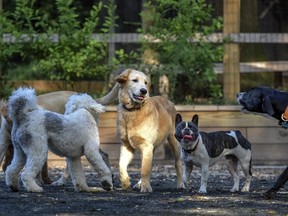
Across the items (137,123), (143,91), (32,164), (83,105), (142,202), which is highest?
(143,91)

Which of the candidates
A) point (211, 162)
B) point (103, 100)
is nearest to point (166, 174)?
point (103, 100)

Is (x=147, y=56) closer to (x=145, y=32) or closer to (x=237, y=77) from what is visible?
(x=145, y=32)

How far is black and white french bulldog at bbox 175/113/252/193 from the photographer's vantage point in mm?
9898

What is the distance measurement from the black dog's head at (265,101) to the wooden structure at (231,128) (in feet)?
14.6

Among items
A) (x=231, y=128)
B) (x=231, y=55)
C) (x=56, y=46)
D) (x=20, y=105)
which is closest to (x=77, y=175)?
(x=20, y=105)

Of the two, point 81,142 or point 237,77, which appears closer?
point 81,142

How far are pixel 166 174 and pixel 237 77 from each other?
8.43ft

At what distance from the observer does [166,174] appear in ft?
43.0

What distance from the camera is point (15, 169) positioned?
9523 mm

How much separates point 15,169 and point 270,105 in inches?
106


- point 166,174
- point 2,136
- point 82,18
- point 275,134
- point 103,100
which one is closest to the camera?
point 2,136

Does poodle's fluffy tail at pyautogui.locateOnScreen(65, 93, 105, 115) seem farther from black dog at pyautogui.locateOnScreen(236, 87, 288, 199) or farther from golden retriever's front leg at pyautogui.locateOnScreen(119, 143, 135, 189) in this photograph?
black dog at pyautogui.locateOnScreen(236, 87, 288, 199)

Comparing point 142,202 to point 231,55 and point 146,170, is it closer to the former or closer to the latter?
point 146,170

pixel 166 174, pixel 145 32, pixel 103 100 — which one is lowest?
pixel 166 174
